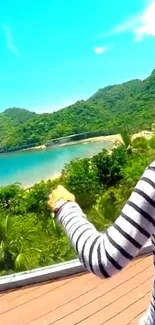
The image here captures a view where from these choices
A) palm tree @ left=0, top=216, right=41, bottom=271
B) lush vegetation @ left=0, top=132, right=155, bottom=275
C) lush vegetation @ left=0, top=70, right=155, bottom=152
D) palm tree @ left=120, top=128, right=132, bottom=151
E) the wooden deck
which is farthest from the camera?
lush vegetation @ left=0, top=70, right=155, bottom=152

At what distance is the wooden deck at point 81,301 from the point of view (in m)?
1.64

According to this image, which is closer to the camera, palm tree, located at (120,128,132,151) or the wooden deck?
the wooden deck

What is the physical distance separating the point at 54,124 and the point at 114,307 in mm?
63115

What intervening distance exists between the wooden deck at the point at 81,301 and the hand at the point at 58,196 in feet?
3.48

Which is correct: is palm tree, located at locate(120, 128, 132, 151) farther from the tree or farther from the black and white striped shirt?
the black and white striped shirt

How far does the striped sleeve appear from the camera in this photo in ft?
1.74


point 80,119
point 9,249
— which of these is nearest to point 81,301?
point 9,249

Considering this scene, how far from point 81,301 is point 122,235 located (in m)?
1.29

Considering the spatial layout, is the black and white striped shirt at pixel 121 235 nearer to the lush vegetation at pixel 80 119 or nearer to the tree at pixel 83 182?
the tree at pixel 83 182

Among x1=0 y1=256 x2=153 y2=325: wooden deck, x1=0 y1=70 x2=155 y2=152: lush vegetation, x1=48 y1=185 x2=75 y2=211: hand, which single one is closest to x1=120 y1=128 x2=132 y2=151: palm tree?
x1=0 y1=256 x2=153 y2=325: wooden deck

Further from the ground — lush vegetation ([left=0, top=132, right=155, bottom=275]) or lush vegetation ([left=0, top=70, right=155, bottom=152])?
lush vegetation ([left=0, top=70, right=155, bottom=152])

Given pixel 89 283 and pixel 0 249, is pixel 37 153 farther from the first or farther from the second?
pixel 89 283

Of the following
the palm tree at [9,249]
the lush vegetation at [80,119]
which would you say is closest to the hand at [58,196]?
the palm tree at [9,249]

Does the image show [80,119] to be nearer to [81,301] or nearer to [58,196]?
[81,301]
